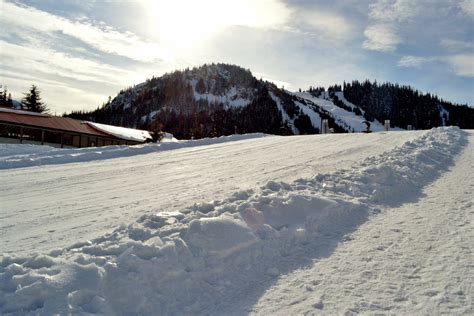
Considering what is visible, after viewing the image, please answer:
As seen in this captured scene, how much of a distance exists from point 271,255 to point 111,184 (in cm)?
588

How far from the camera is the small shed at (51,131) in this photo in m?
33.8

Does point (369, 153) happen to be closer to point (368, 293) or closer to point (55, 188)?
point (368, 293)

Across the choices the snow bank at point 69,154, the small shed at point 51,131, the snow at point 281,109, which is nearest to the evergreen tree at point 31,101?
the small shed at point 51,131

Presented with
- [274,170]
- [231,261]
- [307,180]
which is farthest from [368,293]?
[274,170]

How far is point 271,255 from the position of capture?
4551 mm

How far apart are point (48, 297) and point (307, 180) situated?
5.37 meters

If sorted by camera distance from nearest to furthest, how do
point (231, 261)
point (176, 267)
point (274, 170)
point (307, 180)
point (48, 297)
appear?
point (48, 297) → point (176, 267) → point (231, 261) → point (307, 180) → point (274, 170)

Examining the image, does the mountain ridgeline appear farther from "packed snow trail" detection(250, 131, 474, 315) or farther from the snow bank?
"packed snow trail" detection(250, 131, 474, 315)

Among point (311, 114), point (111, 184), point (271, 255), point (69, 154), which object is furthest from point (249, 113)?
point (271, 255)

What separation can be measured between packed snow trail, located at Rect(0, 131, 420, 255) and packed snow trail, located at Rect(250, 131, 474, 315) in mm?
2739

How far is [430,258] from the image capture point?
13.9 ft

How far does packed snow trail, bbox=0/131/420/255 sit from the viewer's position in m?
5.57

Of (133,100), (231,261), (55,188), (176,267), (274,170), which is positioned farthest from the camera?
(133,100)

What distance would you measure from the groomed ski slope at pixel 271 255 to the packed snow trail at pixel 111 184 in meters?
0.12
